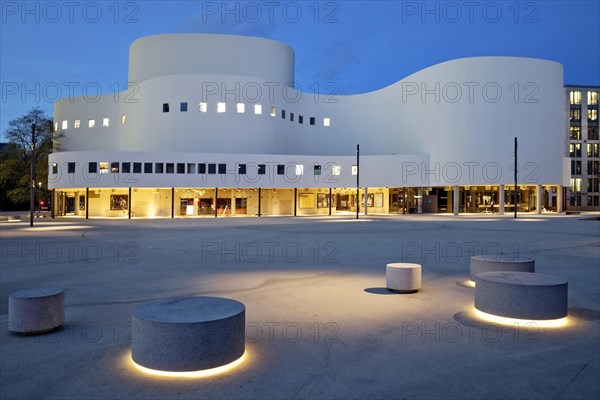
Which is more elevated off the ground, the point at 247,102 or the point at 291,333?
the point at 247,102

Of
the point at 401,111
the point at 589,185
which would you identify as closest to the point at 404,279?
the point at 401,111

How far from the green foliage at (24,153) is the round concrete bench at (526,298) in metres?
65.6

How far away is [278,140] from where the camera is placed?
6153cm

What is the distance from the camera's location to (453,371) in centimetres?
605

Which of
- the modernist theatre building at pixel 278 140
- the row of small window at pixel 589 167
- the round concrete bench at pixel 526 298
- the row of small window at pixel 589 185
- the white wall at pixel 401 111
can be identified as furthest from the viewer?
the row of small window at pixel 589 167

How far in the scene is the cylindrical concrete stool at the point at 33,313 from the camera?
24.6ft

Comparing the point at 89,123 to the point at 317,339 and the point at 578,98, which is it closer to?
the point at 317,339

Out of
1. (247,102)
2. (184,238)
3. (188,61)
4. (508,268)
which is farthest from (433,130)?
(508,268)

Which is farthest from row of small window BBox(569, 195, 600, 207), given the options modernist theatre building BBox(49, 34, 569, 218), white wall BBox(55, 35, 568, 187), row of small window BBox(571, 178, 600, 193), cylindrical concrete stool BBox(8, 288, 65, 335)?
cylindrical concrete stool BBox(8, 288, 65, 335)

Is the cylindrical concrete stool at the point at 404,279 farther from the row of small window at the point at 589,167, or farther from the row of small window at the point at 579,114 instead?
the row of small window at the point at 579,114

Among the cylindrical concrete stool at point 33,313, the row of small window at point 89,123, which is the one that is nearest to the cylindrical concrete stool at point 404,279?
the cylindrical concrete stool at point 33,313

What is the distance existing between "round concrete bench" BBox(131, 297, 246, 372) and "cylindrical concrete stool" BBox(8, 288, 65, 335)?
2.29 m

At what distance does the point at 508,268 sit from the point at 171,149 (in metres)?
50.4

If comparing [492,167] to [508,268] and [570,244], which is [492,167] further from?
[508,268]
